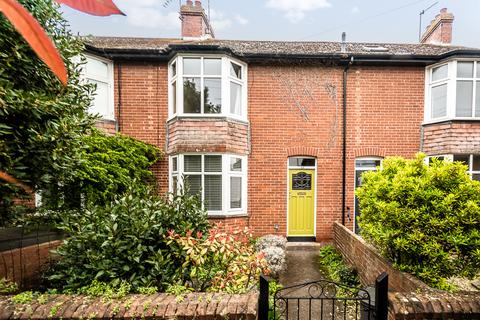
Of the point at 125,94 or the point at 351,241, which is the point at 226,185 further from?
the point at 125,94

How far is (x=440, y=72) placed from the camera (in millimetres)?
7891

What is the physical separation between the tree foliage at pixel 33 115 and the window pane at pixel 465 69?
33.8 ft

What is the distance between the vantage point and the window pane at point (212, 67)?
760 centimetres

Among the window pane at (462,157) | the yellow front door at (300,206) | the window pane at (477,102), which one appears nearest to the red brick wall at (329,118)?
the yellow front door at (300,206)

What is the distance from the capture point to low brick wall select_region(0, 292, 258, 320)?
231 centimetres

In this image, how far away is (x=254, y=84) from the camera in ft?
26.8

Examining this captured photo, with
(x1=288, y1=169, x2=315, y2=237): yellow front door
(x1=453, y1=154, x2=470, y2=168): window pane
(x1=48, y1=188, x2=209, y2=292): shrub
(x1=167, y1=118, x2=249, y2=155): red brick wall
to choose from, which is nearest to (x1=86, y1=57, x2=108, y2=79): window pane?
(x1=167, y1=118, x2=249, y2=155): red brick wall

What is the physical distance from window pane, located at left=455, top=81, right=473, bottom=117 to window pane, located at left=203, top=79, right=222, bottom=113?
752 cm

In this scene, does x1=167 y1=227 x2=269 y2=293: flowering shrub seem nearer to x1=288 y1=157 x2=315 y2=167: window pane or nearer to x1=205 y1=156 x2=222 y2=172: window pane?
x1=205 y1=156 x2=222 y2=172: window pane

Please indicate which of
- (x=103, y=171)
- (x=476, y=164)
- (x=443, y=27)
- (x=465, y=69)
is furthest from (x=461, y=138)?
(x=103, y=171)

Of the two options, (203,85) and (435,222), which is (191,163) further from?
(435,222)

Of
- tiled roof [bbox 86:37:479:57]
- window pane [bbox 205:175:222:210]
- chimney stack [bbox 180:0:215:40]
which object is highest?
chimney stack [bbox 180:0:215:40]

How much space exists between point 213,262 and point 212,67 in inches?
239

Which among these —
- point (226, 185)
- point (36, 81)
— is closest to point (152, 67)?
point (226, 185)
